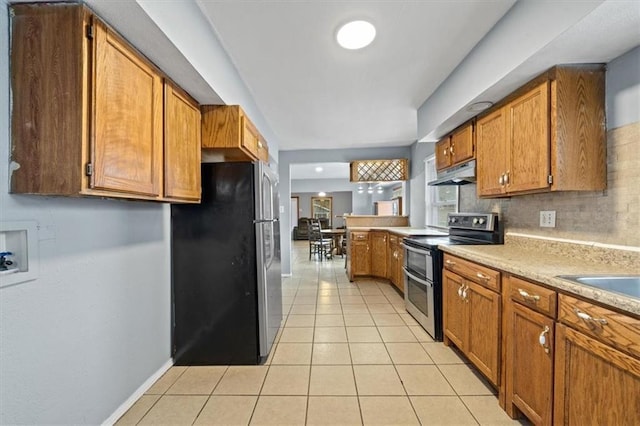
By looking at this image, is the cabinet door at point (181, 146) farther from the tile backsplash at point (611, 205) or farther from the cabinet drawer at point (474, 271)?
the tile backsplash at point (611, 205)

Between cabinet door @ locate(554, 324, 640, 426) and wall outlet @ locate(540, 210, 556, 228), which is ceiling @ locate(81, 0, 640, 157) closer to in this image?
wall outlet @ locate(540, 210, 556, 228)

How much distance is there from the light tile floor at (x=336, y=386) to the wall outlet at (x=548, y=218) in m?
1.18

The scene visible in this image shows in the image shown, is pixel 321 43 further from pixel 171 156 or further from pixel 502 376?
pixel 502 376

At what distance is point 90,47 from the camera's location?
43.2 inches

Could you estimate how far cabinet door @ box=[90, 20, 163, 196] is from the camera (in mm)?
1128

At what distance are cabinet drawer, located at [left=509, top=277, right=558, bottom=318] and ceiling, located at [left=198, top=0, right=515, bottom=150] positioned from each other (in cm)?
165

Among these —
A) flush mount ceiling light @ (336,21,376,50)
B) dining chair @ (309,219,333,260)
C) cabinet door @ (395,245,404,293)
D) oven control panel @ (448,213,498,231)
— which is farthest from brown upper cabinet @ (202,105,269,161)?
dining chair @ (309,219,333,260)

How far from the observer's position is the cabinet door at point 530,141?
1.70 metres

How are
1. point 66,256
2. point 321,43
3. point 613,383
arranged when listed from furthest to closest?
point 321,43 < point 66,256 < point 613,383

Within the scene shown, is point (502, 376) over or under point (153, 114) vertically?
under

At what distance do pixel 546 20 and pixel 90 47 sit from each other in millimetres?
2114

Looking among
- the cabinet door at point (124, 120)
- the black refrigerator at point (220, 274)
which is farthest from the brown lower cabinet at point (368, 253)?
the cabinet door at point (124, 120)

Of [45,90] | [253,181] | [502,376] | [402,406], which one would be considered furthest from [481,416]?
[45,90]

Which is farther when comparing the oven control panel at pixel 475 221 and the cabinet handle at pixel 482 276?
the oven control panel at pixel 475 221
